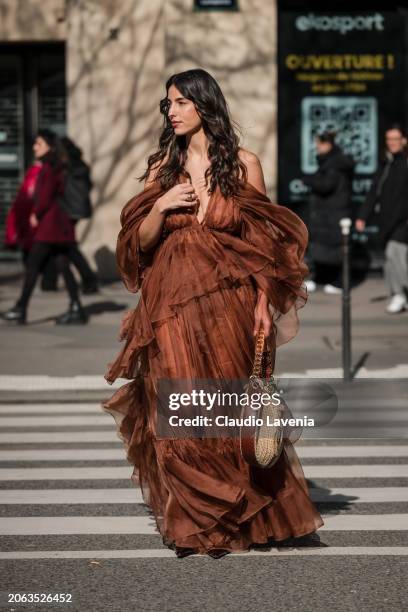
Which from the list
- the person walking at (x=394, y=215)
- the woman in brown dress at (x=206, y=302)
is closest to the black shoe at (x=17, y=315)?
the person walking at (x=394, y=215)

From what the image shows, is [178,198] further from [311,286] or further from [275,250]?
[311,286]

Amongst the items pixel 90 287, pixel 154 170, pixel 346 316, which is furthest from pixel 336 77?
pixel 154 170

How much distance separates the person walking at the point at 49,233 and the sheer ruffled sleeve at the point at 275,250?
8.17 m

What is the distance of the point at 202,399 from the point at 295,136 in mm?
12897

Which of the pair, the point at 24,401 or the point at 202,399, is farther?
the point at 24,401

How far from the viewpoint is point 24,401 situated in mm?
10656

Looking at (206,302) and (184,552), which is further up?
(206,302)

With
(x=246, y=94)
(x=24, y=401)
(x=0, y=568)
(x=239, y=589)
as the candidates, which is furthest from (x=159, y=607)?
(x=246, y=94)

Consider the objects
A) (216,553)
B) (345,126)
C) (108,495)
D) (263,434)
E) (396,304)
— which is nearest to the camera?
(263,434)

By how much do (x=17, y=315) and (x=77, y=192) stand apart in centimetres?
219

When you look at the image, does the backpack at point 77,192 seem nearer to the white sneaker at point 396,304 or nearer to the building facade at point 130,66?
the building facade at point 130,66

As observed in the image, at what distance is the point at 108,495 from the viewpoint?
7301 mm

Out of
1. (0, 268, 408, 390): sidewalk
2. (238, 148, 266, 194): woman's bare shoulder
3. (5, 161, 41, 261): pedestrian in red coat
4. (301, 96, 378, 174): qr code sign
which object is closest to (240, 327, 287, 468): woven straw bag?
(238, 148, 266, 194): woman's bare shoulder

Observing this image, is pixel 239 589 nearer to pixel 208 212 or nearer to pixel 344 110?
pixel 208 212
